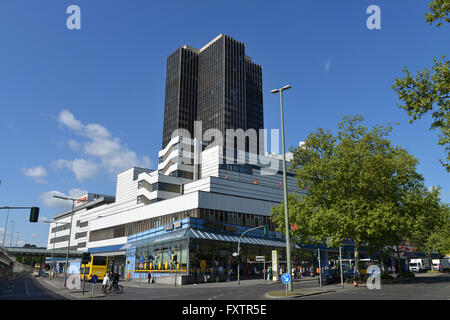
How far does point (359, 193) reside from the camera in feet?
120

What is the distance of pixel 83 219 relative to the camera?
128 m

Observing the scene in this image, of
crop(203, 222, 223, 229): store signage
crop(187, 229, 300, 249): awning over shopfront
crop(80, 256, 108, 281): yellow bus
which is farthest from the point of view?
crop(203, 222, 223, 229): store signage

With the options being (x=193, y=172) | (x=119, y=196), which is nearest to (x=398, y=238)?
(x=193, y=172)

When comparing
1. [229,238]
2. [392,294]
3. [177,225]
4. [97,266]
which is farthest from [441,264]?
[97,266]

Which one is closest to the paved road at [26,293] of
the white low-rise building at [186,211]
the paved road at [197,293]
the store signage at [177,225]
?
the paved road at [197,293]

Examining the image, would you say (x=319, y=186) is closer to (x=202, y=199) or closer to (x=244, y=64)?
(x=202, y=199)

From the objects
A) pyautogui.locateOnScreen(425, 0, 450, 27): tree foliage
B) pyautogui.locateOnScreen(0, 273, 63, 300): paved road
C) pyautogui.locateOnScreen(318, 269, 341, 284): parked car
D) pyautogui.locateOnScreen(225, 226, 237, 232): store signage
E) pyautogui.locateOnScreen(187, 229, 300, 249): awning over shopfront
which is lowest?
pyautogui.locateOnScreen(0, 273, 63, 300): paved road

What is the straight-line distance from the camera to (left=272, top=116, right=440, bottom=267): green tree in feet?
112

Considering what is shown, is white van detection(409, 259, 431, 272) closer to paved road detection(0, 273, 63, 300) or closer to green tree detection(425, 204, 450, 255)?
green tree detection(425, 204, 450, 255)

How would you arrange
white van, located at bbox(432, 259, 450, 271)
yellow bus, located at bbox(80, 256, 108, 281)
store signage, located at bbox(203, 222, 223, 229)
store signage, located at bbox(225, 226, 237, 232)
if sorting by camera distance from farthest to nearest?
1. white van, located at bbox(432, 259, 450, 271)
2. store signage, located at bbox(225, 226, 237, 232)
3. store signage, located at bbox(203, 222, 223, 229)
4. yellow bus, located at bbox(80, 256, 108, 281)

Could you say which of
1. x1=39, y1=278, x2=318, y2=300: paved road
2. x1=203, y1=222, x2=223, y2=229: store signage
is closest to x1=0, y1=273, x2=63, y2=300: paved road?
x1=39, y1=278, x2=318, y2=300: paved road

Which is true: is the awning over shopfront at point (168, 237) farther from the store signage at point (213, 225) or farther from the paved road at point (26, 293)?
the paved road at point (26, 293)

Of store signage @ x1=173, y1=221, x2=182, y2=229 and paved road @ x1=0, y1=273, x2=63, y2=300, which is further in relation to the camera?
store signage @ x1=173, y1=221, x2=182, y2=229
